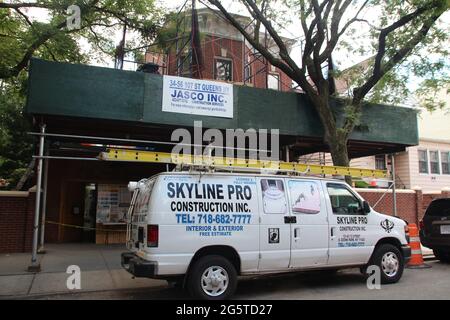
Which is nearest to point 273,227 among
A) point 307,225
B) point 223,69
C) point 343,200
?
point 307,225

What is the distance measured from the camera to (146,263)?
660 cm

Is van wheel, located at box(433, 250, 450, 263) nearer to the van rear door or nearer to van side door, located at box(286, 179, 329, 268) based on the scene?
van side door, located at box(286, 179, 329, 268)

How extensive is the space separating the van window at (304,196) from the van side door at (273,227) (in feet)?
0.68

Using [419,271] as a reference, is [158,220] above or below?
above

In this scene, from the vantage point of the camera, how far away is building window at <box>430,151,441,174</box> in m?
25.0

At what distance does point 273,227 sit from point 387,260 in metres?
2.72

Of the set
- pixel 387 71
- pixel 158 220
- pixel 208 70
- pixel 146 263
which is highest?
pixel 208 70

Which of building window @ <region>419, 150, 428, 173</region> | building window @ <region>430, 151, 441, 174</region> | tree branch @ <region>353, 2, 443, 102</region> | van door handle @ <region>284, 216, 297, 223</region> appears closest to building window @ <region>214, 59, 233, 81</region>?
tree branch @ <region>353, 2, 443, 102</region>

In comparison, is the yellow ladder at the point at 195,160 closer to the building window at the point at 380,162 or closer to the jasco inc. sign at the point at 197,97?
the jasco inc. sign at the point at 197,97

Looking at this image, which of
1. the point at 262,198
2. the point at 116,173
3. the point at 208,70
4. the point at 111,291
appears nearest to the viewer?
the point at 262,198

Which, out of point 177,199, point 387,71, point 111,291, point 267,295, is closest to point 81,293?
point 111,291

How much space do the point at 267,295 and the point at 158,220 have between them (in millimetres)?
2496
